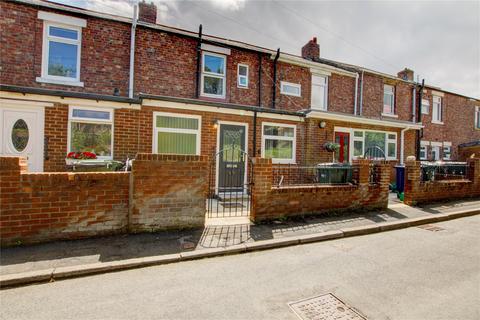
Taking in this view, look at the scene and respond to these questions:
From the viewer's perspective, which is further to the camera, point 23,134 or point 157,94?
point 157,94

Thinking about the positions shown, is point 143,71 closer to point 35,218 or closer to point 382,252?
point 35,218

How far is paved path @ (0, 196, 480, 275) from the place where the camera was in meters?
3.38

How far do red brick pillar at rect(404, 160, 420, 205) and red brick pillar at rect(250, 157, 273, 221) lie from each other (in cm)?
478

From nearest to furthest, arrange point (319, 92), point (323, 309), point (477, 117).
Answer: point (323, 309)
point (319, 92)
point (477, 117)

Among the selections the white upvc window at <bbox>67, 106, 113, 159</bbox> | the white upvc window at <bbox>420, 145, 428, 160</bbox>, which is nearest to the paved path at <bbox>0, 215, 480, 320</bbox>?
the white upvc window at <bbox>67, 106, 113, 159</bbox>

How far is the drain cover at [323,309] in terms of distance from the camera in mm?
2439

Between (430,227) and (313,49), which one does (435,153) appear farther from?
(430,227)

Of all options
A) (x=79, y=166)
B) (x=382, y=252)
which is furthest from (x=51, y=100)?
(x=382, y=252)

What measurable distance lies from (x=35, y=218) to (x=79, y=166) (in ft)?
10.5

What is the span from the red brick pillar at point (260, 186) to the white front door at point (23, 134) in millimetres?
5801

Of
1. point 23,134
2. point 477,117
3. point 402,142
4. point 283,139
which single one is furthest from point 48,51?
point 477,117

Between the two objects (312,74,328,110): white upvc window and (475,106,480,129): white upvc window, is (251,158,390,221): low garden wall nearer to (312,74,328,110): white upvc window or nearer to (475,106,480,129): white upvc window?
(312,74,328,110): white upvc window

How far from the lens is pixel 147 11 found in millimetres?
9844

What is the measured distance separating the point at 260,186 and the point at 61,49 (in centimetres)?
839
